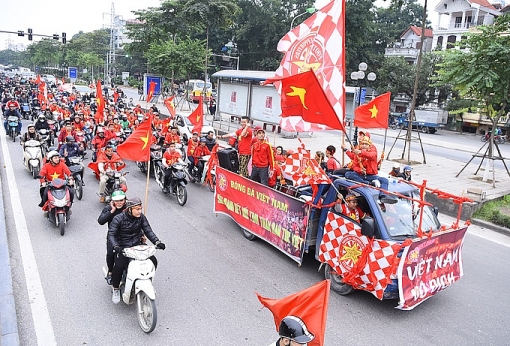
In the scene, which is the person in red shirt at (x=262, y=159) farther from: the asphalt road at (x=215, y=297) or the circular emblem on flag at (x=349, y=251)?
the circular emblem on flag at (x=349, y=251)

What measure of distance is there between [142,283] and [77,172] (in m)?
6.27

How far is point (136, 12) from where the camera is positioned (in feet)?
93.5

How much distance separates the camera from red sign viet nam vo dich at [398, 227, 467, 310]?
5250mm

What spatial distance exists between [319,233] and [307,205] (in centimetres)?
45

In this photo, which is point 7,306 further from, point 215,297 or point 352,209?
point 352,209

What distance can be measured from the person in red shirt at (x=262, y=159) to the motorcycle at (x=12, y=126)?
12920 millimetres

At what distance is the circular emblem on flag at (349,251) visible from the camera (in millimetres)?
5594

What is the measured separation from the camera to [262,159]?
337 inches

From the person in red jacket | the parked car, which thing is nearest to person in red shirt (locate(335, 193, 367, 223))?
the person in red jacket

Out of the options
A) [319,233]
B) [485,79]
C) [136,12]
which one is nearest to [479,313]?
[319,233]

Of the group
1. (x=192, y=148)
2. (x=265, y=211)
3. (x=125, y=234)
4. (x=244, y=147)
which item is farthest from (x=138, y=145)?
(x=192, y=148)

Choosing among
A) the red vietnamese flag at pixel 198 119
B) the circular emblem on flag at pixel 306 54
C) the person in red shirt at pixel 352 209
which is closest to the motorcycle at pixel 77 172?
the red vietnamese flag at pixel 198 119

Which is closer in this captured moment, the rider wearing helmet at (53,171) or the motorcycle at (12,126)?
the rider wearing helmet at (53,171)

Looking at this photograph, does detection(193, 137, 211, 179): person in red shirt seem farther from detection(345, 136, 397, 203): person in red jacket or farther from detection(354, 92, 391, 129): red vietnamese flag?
detection(345, 136, 397, 203): person in red jacket
